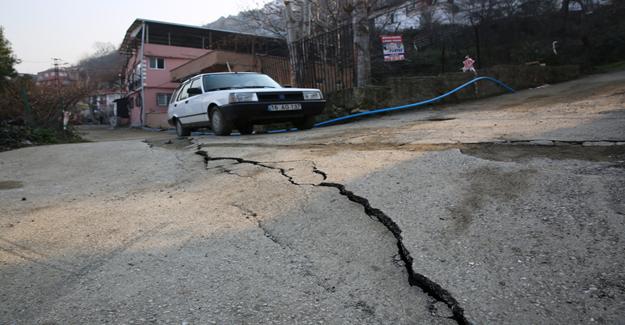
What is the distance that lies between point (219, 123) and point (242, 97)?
929mm

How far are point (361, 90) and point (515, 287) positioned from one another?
787cm

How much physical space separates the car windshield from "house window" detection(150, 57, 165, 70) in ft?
83.8

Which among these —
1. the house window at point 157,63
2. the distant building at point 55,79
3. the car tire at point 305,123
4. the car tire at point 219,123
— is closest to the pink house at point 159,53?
the house window at point 157,63

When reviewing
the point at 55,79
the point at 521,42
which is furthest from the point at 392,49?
the point at 55,79

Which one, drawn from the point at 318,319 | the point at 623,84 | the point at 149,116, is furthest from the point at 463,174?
the point at 149,116

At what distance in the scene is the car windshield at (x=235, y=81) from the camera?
8289mm

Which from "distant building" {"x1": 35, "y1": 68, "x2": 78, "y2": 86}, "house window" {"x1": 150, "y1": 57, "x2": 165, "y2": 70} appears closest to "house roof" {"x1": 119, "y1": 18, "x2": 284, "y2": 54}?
"house window" {"x1": 150, "y1": 57, "x2": 165, "y2": 70}

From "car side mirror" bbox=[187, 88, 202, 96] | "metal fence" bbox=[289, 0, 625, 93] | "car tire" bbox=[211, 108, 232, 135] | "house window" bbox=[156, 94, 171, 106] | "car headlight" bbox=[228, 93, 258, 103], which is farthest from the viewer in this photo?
"house window" bbox=[156, 94, 171, 106]

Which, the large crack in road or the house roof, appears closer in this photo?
the large crack in road

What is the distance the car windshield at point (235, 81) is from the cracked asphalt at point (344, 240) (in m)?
4.30

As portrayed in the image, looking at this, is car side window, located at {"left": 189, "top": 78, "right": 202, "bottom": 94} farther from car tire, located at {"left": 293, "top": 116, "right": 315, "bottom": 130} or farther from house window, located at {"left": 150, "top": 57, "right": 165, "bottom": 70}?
house window, located at {"left": 150, "top": 57, "right": 165, "bottom": 70}

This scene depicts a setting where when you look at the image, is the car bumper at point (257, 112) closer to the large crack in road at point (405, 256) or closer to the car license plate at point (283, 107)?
the car license plate at point (283, 107)

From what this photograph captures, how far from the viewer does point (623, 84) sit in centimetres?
875

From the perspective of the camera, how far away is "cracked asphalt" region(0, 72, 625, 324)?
1.65m
